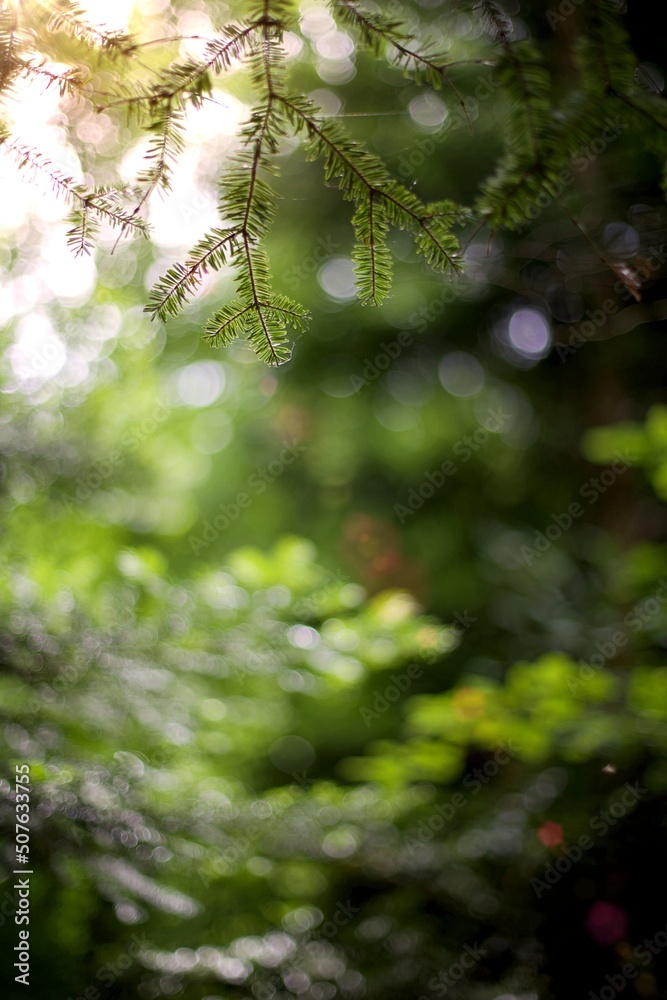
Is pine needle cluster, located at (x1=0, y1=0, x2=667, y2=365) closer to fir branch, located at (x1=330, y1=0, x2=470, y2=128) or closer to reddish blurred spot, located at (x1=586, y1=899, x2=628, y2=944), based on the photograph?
fir branch, located at (x1=330, y1=0, x2=470, y2=128)

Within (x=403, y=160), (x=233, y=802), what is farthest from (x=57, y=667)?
(x=403, y=160)

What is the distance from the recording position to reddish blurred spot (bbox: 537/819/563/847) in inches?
62.6

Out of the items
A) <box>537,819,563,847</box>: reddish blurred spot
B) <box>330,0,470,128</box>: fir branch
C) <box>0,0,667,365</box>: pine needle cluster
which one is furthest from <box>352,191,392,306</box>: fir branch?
<box>537,819,563,847</box>: reddish blurred spot

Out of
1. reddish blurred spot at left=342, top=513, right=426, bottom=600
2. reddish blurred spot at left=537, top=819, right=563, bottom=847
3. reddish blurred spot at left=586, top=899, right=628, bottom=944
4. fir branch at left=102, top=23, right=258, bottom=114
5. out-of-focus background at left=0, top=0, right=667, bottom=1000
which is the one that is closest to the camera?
fir branch at left=102, top=23, right=258, bottom=114

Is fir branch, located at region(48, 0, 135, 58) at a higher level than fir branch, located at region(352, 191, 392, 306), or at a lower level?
higher

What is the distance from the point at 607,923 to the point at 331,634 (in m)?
1.06

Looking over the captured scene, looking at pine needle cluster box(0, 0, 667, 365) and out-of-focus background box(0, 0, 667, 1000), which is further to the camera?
out-of-focus background box(0, 0, 667, 1000)

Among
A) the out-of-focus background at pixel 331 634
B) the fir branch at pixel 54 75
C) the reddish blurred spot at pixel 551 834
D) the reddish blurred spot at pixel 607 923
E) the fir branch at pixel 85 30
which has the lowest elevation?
the reddish blurred spot at pixel 607 923

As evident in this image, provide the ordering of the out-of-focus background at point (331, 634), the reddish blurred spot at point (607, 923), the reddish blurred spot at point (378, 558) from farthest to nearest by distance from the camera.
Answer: the reddish blurred spot at point (378, 558), the reddish blurred spot at point (607, 923), the out-of-focus background at point (331, 634)

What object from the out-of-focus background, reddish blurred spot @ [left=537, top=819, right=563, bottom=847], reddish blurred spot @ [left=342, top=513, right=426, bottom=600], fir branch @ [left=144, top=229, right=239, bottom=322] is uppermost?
fir branch @ [left=144, top=229, right=239, bottom=322]

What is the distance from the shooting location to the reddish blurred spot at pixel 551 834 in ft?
5.21

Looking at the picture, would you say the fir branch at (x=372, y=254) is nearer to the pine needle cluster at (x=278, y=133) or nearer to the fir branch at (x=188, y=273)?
the pine needle cluster at (x=278, y=133)

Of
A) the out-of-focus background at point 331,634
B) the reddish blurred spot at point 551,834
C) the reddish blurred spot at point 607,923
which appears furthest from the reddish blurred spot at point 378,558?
the reddish blurred spot at point 607,923

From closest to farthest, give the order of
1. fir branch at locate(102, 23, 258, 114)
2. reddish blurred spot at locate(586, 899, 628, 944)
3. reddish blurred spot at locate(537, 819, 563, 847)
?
1. fir branch at locate(102, 23, 258, 114)
2. reddish blurred spot at locate(586, 899, 628, 944)
3. reddish blurred spot at locate(537, 819, 563, 847)
